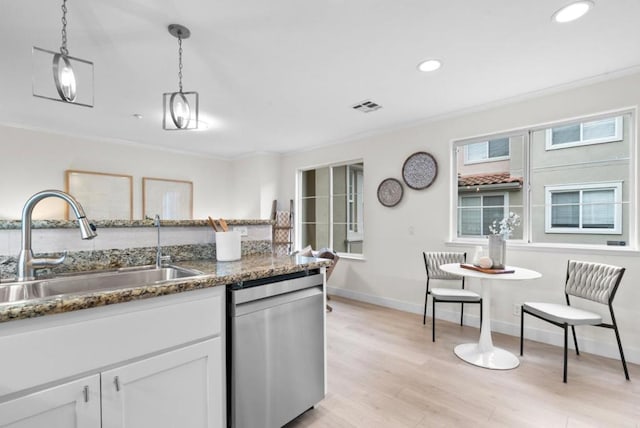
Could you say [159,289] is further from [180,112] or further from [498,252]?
[498,252]

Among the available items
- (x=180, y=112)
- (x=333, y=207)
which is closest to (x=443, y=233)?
(x=333, y=207)

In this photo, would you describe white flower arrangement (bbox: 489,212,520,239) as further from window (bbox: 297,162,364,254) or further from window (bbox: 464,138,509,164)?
window (bbox: 297,162,364,254)

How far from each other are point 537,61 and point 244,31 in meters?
2.29

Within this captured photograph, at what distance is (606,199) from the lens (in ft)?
9.02

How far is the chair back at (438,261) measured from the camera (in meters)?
3.36

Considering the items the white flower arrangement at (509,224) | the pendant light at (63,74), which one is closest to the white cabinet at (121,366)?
the pendant light at (63,74)

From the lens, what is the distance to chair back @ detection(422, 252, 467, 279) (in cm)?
→ 336

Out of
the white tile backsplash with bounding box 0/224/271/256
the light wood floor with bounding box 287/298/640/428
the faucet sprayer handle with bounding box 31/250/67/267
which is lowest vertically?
the light wood floor with bounding box 287/298/640/428

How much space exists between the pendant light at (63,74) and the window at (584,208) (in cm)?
387

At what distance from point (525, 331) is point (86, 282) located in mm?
3721

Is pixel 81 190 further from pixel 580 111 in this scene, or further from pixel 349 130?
pixel 580 111

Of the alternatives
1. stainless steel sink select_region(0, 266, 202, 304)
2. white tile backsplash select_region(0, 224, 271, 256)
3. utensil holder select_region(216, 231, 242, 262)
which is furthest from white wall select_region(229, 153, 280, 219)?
stainless steel sink select_region(0, 266, 202, 304)

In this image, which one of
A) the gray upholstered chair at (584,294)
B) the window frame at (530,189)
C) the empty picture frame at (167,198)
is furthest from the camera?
the empty picture frame at (167,198)

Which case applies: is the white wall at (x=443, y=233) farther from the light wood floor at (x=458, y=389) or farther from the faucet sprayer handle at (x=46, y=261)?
the faucet sprayer handle at (x=46, y=261)
